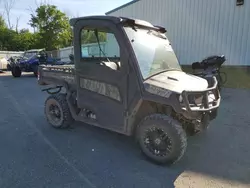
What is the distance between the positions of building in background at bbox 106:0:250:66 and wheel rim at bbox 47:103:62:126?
301 inches

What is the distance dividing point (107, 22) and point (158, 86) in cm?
138

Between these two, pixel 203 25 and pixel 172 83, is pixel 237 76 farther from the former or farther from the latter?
pixel 172 83

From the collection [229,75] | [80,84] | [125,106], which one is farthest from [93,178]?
[229,75]

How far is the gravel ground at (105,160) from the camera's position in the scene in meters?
3.15

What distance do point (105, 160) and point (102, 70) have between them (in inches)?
57.4

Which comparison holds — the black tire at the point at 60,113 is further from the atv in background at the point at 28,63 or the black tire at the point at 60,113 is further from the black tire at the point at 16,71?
the black tire at the point at 16,71

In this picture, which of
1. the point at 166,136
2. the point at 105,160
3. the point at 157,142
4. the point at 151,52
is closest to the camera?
the point at 166,136

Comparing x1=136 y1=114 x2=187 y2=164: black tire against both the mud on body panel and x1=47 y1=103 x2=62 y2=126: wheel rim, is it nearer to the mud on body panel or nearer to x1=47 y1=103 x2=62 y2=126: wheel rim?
the mud on body panel

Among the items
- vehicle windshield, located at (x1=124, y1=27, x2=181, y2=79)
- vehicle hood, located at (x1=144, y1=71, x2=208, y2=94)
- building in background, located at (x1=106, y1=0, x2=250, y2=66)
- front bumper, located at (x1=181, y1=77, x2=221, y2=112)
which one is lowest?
front bumper, located at (x1=181, y1=77, x2=221, y2=112)

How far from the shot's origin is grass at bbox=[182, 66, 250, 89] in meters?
9.43

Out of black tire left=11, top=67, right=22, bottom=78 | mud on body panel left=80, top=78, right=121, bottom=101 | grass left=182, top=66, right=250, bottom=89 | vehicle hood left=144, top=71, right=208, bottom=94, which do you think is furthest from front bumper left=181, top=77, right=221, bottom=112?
black tire left=11, top=67, right=22, bottom=78

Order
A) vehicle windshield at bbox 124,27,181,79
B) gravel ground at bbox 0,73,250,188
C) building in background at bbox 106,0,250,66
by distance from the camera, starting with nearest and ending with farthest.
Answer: gravel ground at bbox 0,73,250,188 → vehicle windshield at bbox 124,27,181,79 → building in background at bbox 106,0,250,66

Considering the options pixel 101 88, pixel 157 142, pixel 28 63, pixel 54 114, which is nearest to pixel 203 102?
pixel 157 142

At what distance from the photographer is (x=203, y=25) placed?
1039 centimetres
